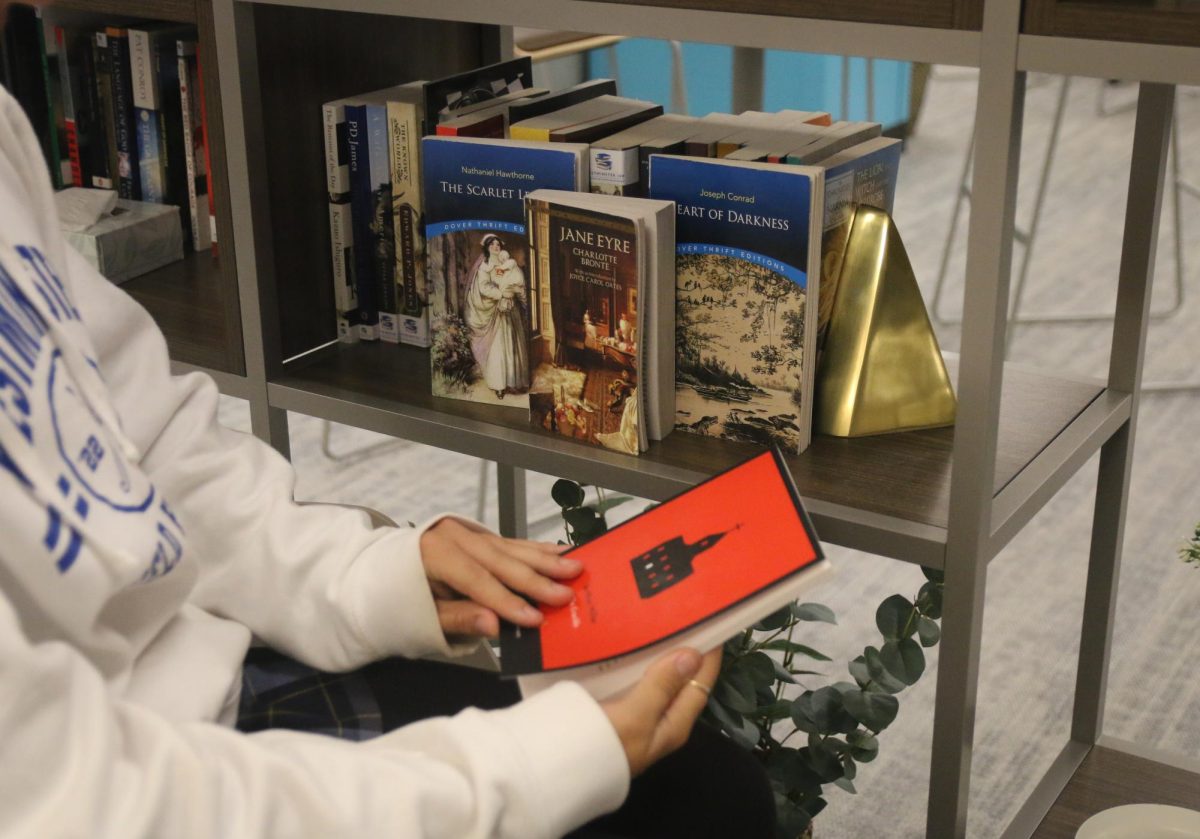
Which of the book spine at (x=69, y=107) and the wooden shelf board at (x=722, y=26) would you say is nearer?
the wooden shelf board at (x=722, y=26)

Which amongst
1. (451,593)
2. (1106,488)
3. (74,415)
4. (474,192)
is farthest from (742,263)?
(74,415)

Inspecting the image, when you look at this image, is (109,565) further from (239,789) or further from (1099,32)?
(1099,32)

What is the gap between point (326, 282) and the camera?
1605 mm

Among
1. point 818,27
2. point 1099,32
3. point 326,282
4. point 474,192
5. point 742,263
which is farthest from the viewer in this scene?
point 326,282

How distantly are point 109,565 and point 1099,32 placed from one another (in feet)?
2.43

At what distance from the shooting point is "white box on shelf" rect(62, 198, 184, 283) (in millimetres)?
1709

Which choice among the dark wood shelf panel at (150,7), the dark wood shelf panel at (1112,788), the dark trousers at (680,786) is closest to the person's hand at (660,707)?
the dark trousers at (680,786)

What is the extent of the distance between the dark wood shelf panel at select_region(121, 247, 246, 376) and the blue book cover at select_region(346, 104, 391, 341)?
16 centimetres

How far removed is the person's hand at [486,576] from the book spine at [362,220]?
590mm

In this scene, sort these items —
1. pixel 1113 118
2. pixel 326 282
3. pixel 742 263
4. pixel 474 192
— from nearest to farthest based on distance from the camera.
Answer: pixel 742 263 < pixel 474 192 < pixel 326 282 < pixel 1113 118

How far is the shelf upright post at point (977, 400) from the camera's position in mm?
1002

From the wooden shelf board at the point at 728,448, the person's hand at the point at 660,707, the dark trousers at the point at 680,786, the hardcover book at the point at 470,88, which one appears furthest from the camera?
the hardcover book at the point at 470,88

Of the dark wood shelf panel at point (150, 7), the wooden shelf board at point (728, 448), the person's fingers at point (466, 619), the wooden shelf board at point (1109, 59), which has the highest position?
the dark wood shelf panel at point (150, 7)

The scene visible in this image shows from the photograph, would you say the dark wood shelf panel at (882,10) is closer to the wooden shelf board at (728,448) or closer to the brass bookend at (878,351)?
the brass bookend at (878,351)
